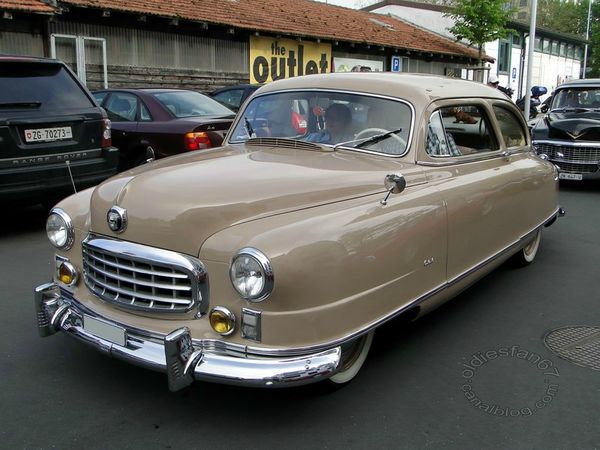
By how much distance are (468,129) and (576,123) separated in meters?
5.89

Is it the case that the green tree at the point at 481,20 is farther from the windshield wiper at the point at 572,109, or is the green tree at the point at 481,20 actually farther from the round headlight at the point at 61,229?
the round headlight at the point at 61,229

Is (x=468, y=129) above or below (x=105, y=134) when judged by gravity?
above

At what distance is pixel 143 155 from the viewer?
8.62m

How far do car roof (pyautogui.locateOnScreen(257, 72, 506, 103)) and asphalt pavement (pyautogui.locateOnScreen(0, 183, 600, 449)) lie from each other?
1.52 meters

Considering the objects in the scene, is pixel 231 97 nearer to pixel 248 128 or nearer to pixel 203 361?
pixel 248 128

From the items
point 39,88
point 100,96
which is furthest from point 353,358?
point 100,96

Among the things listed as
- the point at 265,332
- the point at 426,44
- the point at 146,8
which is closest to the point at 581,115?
the point at 265,332

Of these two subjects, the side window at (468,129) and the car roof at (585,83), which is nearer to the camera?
the side window at (468,129)

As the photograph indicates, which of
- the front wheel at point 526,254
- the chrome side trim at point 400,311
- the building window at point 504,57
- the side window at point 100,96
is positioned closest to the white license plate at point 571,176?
the front wheel at point 526,254

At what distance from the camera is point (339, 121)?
4.13m

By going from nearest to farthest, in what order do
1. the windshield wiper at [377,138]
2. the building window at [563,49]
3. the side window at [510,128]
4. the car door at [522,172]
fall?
the windshield wiper at [377,138], the car door at [522,172], the side window at [510,128], the building window at [563,49]

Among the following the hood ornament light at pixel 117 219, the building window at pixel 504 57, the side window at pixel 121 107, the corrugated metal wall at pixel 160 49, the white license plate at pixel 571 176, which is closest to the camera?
the hood ornament light at pixel 117 219

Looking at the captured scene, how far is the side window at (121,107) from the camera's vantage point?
8.88 meters

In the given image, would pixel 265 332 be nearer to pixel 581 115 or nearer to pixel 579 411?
pixel 579 411
